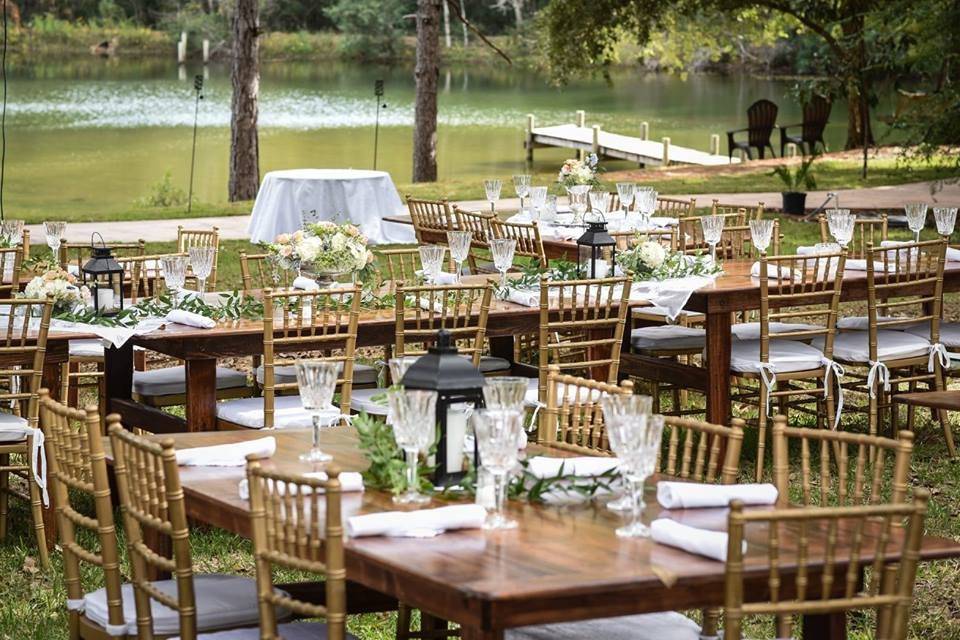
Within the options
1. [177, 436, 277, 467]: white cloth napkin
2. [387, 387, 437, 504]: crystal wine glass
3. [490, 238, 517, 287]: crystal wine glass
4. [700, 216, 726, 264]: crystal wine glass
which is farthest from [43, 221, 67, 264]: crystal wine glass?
[387, 387, 437, 504]: crystal wine glass

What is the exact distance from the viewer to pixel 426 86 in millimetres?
20484

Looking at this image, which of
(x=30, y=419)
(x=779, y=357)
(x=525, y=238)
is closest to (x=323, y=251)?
(x=30, y=419)

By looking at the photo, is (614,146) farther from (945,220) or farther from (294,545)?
(294,545)

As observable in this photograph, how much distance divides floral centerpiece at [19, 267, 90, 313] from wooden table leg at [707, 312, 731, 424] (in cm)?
278

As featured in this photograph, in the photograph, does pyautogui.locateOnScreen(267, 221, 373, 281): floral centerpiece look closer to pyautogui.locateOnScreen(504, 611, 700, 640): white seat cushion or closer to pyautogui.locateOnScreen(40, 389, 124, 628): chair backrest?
pyautogui.locateOnScreen(40, 389, 124, 628): chair backrest

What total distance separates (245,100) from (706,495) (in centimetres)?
1522

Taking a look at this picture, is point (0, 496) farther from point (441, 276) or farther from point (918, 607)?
point (918, 607)

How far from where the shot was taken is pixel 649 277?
7555 mm

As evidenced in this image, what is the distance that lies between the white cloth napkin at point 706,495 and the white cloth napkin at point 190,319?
3.07m

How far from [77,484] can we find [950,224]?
5.69 m

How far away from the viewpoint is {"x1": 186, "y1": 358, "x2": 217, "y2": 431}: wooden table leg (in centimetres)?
628

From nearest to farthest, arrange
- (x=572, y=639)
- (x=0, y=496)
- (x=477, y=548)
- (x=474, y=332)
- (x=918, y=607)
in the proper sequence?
(x=477, y=548) → (x=572, y=639) → (x=918, y=607) → (x=0, y=496) → (x=474, y=332)

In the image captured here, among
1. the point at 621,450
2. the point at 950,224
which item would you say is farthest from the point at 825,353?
the point at 621,450

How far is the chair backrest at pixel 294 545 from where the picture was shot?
3145 mm
